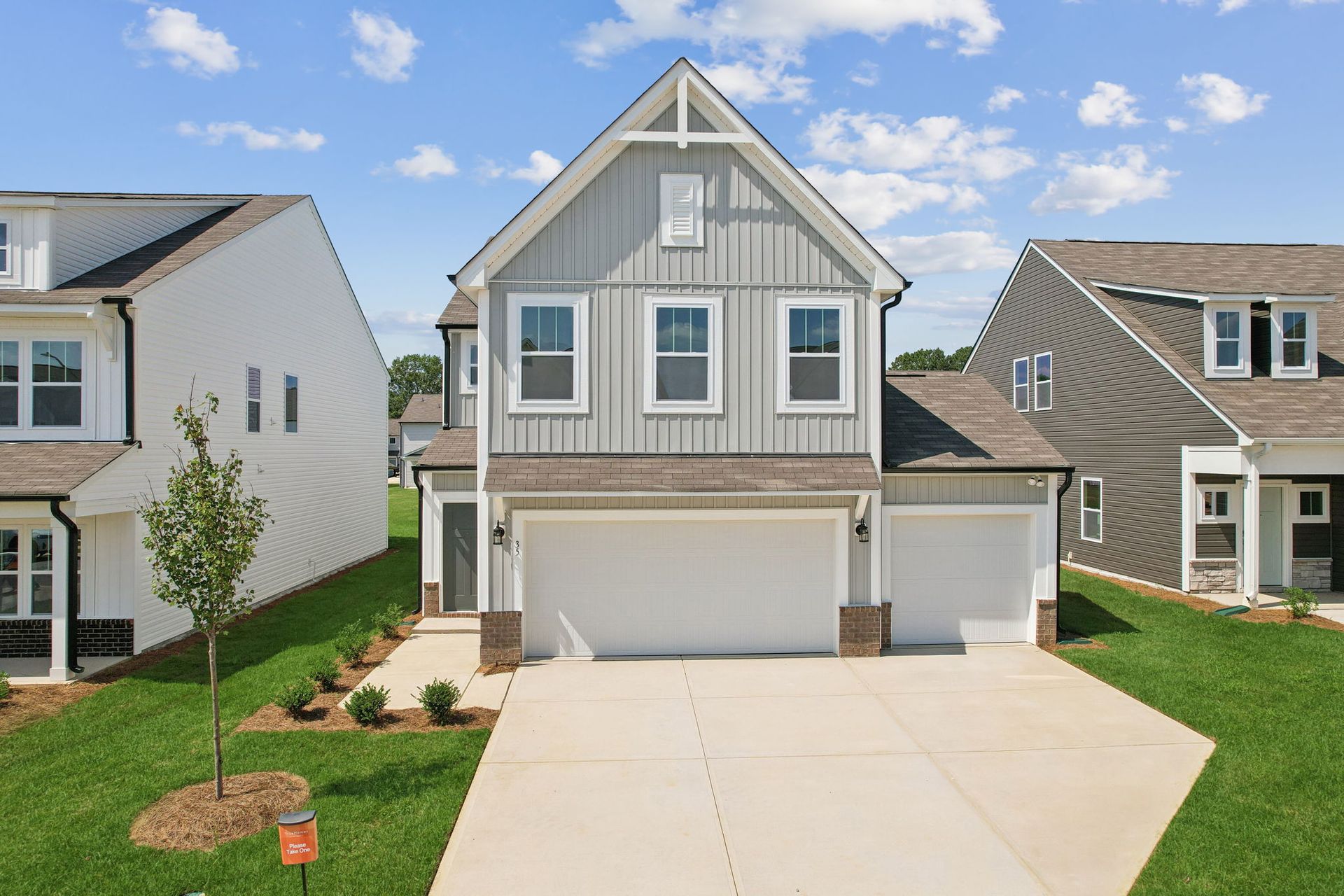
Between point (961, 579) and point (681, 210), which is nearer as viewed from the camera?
point (681, 210)

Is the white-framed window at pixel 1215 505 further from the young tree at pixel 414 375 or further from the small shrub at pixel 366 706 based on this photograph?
the young tree at pixel 414 375

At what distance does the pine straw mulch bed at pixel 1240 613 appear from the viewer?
47.3 feet

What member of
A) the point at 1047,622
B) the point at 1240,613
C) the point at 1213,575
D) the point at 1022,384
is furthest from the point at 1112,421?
the point at 1047,622

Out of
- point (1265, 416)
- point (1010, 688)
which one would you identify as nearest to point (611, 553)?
point (1010, 688)

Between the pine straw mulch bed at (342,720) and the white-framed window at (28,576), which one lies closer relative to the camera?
the pine straw mulch bed at (342,720)

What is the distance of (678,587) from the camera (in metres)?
12.5

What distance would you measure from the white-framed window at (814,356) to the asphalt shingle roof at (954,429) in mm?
794

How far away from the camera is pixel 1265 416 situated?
15.9 m

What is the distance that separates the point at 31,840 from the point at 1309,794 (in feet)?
36.2

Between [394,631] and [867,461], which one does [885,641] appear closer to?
[867,461]

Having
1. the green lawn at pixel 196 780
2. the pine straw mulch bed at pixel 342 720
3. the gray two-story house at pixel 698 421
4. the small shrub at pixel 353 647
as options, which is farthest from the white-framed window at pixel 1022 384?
the green lawn at pixel 196 780

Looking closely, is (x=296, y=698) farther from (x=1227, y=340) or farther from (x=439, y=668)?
(x=1227, y=340)

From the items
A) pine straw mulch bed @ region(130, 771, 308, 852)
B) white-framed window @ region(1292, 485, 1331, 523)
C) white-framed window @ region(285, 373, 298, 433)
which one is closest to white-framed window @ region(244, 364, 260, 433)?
white-framed window @ region(285, 373, 298, 433)

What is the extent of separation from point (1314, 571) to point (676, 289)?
15.4 meters
